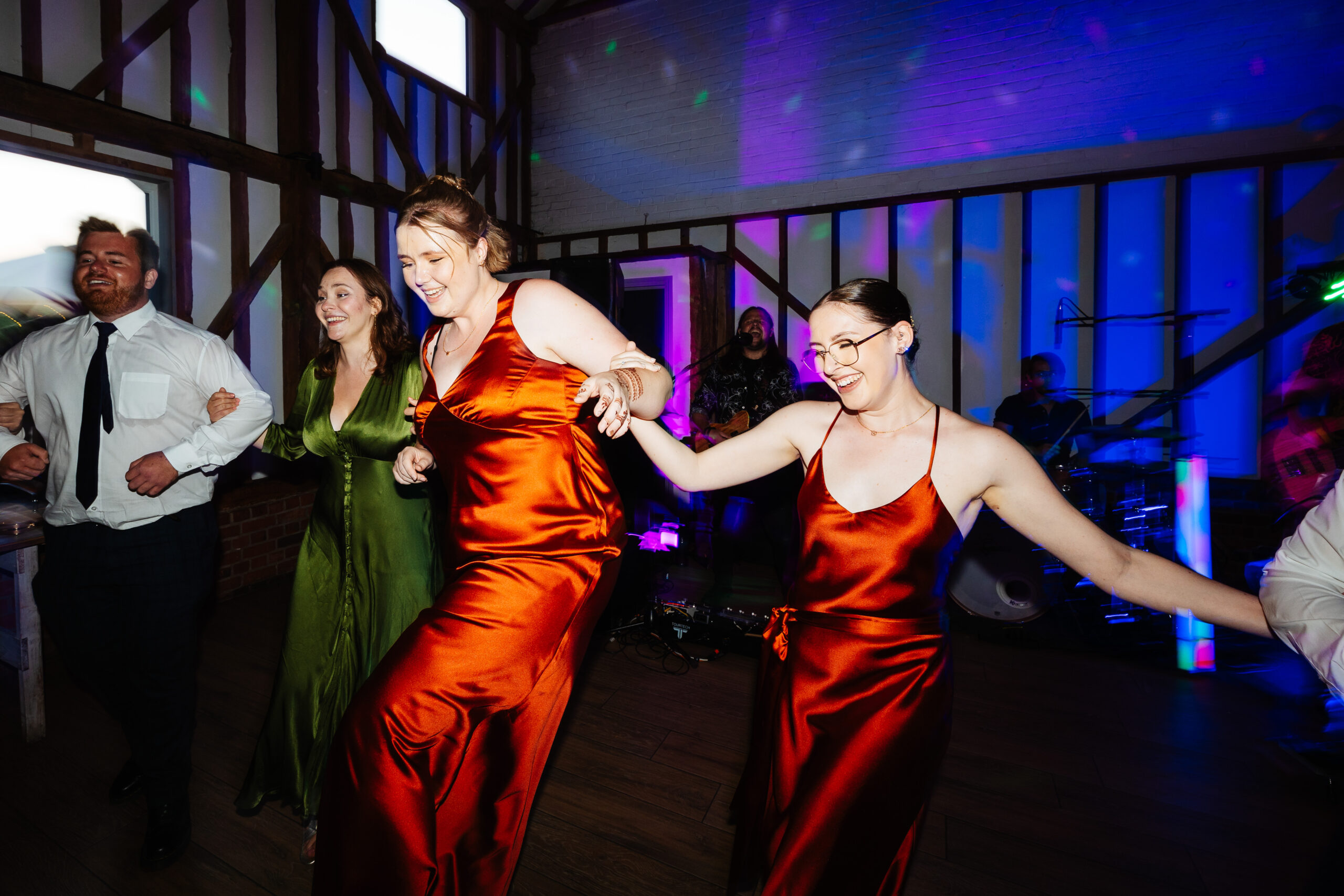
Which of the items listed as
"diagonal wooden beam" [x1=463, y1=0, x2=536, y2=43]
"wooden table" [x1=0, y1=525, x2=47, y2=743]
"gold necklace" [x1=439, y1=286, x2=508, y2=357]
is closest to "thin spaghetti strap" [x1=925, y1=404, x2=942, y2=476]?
"gold necklace" [x1=439, y1=286, x2=508, y2=357]

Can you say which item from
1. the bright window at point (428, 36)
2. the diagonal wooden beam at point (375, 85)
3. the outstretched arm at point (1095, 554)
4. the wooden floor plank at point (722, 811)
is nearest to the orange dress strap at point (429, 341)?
the outstretched arm at point (1095, 554)

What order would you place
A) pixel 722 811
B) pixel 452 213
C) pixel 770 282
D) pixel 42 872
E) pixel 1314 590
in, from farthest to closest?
1. pixel 770 282
2. pixel 722 811
3. pixel 42 872
4. pixel 452 213
5. pixel 1314 590

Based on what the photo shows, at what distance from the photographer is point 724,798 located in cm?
248

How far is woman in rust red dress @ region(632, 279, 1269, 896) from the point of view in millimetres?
1368

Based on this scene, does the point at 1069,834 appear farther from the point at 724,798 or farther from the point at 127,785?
the point at 127,785

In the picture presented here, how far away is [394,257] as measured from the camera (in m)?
6.07

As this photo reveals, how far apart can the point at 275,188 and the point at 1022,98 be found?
20.1ft

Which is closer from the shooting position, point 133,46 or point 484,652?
point 484,652

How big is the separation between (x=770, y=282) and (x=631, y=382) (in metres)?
5.61

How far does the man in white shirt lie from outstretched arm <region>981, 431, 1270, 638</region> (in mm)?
2283

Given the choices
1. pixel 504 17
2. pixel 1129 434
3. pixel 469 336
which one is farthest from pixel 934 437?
pixel 504 17

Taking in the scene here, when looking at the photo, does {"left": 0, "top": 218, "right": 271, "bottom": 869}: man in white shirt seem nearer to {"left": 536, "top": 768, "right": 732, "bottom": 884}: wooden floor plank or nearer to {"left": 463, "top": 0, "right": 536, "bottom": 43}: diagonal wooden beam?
{"left": 536, "top": 768, "right": 732, "bottom": 884}: wooden floor plank

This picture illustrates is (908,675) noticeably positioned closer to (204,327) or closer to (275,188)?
(204,327)

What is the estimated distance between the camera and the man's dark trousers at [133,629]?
212 cm
